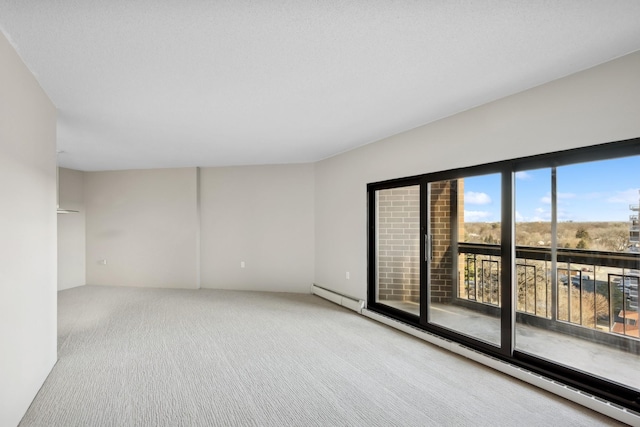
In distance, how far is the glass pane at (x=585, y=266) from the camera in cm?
292

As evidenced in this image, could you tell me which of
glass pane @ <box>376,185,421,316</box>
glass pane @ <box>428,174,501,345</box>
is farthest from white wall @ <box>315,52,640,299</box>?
glass pane @ <box>428,174,501,345</box>

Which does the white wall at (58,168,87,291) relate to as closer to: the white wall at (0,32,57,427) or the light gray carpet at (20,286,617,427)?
the light gray carpet at (20,286,617,427)

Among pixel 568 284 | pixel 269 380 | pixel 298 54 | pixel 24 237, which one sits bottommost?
pixel 269 380

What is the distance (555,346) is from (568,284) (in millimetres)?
710

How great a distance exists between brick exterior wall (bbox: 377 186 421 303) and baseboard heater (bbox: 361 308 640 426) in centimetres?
101

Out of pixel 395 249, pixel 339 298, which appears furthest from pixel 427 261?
pixel 339 298

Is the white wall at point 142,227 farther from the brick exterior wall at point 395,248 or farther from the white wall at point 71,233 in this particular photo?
the brick exterior wall at point 395,248

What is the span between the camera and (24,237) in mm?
2291

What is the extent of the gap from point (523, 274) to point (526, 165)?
1.67 metres

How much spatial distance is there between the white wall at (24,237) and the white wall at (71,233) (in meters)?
4.58

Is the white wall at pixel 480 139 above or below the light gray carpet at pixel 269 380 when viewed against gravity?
above

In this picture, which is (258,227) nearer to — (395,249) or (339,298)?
(339,298)

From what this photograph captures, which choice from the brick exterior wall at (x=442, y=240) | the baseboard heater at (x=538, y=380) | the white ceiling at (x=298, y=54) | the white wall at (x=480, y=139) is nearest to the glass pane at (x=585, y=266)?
the baseboard heater at (x=538, y=380)

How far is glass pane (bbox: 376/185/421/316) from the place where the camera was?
4906 millimetres
